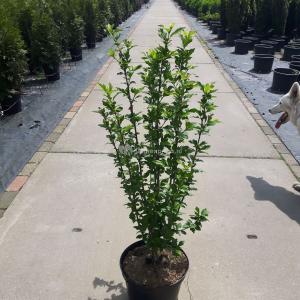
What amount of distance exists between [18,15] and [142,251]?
9.40m

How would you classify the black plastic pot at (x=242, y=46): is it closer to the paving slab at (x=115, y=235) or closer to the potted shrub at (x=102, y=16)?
the potted shrub at (x=102, y=16)

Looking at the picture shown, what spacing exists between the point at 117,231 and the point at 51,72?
7.54m

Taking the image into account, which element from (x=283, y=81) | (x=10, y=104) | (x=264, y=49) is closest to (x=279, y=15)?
(x=264, y=49)

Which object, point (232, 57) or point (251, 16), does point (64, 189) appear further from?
point (251, 16)

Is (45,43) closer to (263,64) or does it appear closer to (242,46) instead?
(263,64)

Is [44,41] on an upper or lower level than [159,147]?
lower

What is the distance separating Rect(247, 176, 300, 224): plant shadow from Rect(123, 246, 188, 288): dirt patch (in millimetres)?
2149

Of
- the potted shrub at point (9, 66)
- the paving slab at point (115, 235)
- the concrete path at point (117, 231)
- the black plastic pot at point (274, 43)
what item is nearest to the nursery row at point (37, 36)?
the potted shrub at point (9, 66)

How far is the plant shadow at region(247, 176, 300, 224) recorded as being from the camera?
15.6 feet

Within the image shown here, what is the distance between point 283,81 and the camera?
977cm

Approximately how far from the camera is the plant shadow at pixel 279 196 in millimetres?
4766

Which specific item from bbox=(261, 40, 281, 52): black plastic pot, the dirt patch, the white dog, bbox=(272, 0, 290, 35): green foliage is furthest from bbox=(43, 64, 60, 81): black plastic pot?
bbox=(272, 0, 290, 35): green foliage

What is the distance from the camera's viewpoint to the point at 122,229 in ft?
14.2

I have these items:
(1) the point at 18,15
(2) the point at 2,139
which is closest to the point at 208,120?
(2) the point at 2,139
